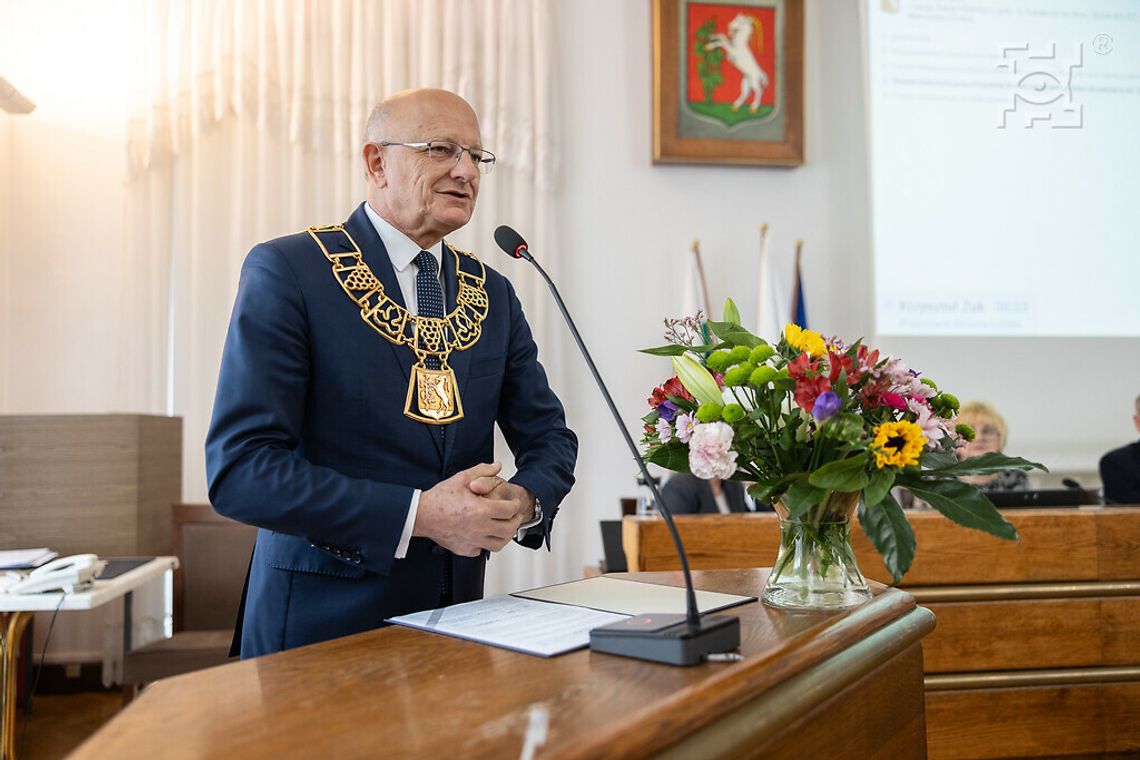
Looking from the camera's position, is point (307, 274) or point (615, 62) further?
point (615, 62)

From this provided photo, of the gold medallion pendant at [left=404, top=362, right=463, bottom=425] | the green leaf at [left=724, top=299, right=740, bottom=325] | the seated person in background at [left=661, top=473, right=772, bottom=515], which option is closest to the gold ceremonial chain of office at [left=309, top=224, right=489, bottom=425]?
the gold medallion pendant at [left=404, top=362, right=463, bottom=425]

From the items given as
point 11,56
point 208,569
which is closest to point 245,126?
point 11,56

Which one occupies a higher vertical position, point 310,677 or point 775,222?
point 775,222

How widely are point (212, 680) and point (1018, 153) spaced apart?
5169 millimetres

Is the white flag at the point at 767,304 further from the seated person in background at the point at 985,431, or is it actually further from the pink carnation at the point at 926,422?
the pink carnation at the point at 926,422

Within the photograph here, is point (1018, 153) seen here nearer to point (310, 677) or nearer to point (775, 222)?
point (775, 222)

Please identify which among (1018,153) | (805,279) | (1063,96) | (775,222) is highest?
(1063,96)

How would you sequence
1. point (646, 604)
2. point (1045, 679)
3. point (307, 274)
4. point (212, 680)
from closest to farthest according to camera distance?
point (212, 680) < point (646, 604) < point (307, 274) < point (1045, 679)

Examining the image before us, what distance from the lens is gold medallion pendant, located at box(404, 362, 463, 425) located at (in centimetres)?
162

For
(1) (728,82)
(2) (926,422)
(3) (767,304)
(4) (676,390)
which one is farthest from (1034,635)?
(1) (728,82)

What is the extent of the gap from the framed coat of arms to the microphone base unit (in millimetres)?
4135

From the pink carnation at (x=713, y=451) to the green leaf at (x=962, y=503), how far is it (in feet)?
0.79

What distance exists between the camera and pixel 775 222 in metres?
5.13

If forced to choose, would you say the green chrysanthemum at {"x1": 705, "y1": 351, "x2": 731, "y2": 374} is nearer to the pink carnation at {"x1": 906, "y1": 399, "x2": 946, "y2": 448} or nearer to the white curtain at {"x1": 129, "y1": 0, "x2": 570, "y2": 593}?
the pink carnation at {"x1": 906, "y1": 399, "x2": 946, "y2": 448}
